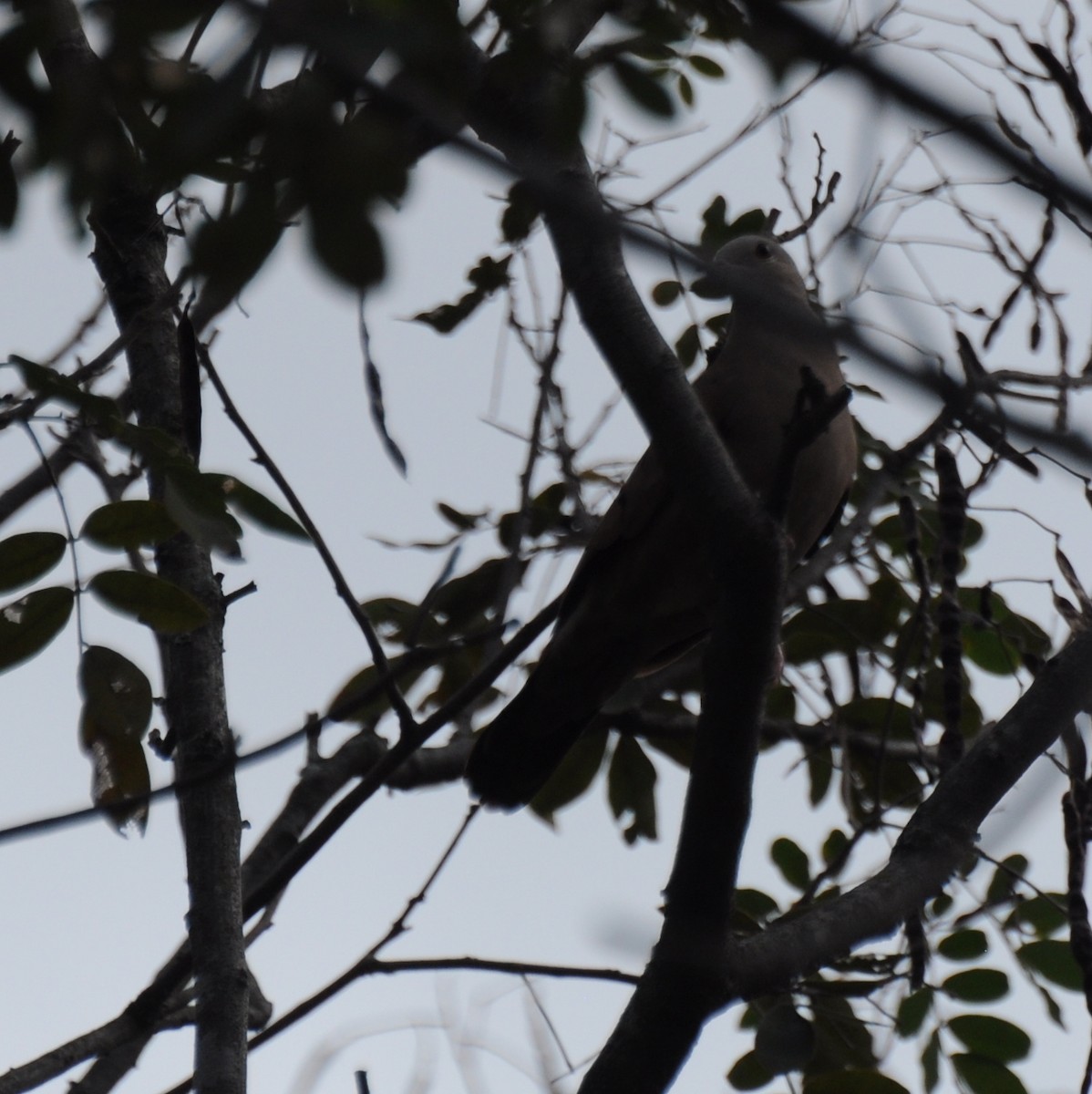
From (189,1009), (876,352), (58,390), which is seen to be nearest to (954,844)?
(189,1009)

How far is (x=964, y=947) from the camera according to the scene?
11.5 feet

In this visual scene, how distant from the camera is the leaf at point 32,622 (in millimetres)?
2498

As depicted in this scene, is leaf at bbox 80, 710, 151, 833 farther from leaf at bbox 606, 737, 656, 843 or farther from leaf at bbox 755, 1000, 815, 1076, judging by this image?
leaf at bbox 606, 737, 656, 843

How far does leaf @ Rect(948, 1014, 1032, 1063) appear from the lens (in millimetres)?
3359

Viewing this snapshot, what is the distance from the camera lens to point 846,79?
2.80 feet

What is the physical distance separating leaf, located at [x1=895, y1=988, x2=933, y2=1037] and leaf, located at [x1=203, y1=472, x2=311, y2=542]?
191cm

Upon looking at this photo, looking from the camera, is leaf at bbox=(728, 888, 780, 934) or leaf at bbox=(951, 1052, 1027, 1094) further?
leaf at bbox=(728, 888, 780, 934)

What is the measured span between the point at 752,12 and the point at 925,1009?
9.97 feet

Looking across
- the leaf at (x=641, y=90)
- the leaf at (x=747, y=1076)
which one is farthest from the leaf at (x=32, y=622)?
the leaf at (x=747, y=1076)

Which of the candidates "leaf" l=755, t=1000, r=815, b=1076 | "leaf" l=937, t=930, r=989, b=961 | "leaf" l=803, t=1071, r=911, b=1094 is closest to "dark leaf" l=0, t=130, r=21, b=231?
"leaf" l=803, t=1071, r=911, b=1094

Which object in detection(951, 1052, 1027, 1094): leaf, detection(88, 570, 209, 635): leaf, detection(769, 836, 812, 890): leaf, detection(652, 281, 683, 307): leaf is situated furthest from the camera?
detection(652, 281, 683, 307): leaf

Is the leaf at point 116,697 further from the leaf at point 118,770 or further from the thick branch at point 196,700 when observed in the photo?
the thick branch at point 196,700

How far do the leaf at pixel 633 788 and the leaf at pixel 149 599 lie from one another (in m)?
1.90

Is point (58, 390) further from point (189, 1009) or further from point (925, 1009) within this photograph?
point (925, 1009)
